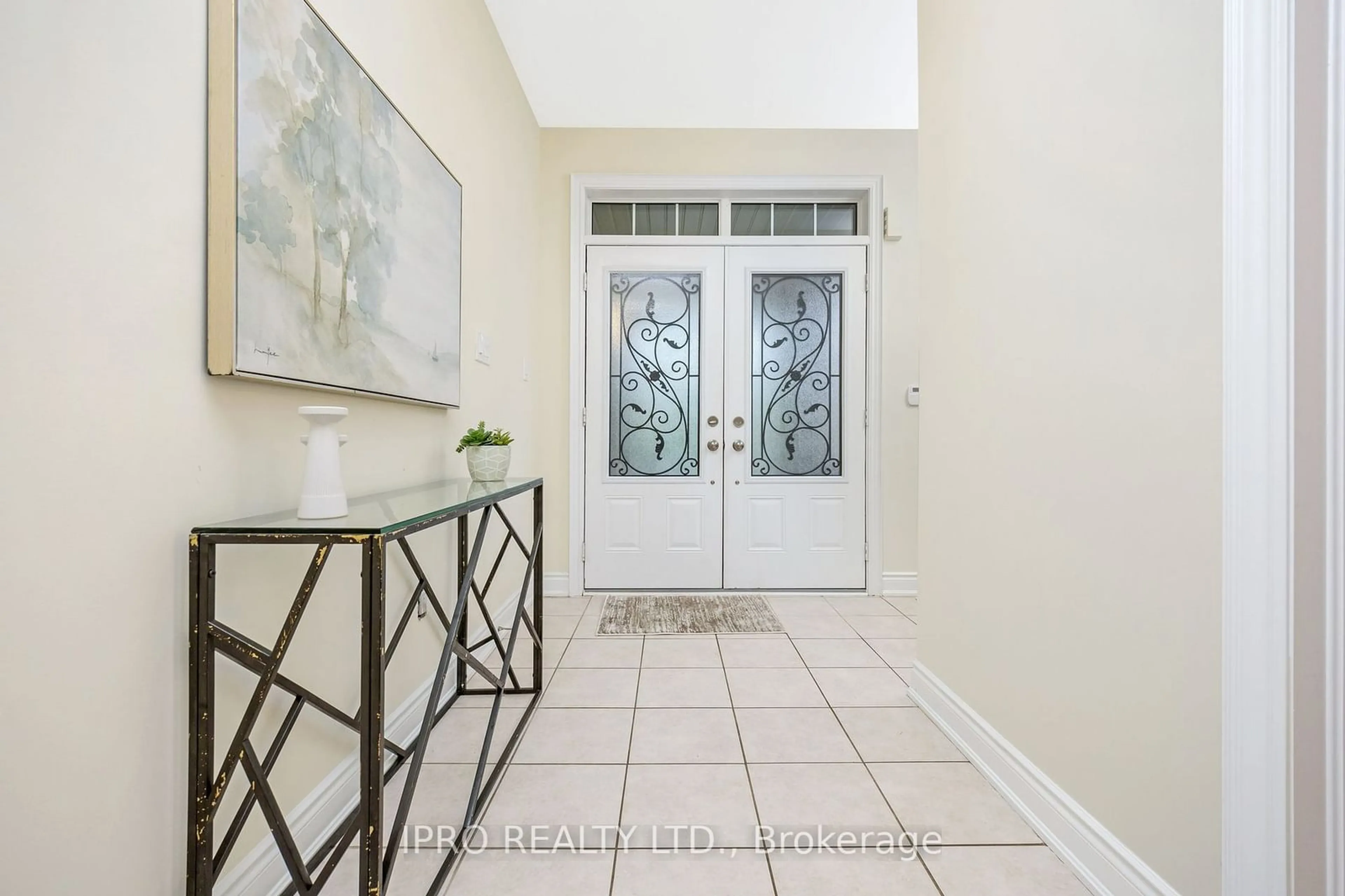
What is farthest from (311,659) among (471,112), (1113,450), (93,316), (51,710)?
(471,112)

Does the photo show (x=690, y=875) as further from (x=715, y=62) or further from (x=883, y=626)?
(x=715, y=62)

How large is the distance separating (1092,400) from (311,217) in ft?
5.36

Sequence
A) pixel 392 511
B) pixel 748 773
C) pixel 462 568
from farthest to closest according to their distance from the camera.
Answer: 1. pixel 462 568
2. pixel 748 773
3. pixel 392 511

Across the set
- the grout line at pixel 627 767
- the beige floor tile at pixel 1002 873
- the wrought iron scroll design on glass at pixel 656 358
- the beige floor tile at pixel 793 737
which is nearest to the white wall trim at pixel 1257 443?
the beige floor tile at pixel 1002 873

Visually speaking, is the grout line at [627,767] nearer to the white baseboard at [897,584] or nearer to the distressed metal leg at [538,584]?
the distressed metal leg at [538,584]

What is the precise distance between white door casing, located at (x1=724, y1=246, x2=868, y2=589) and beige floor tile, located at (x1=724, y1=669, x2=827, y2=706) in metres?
1.18

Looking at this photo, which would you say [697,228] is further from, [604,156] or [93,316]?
[93,316]

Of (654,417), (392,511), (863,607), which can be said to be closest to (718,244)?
(654,417)

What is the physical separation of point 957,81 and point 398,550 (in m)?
2.14

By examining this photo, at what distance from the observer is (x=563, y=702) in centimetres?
204

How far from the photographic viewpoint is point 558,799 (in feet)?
4.84

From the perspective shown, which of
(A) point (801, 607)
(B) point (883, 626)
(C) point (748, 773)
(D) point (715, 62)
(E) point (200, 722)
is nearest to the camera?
(E) point (200, 722)

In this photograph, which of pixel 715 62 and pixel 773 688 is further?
pixel 715 62

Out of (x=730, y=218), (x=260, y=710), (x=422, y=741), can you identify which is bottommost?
(x=422, y=741)
